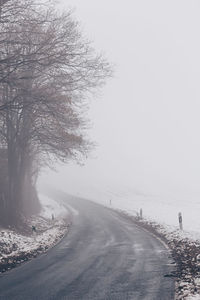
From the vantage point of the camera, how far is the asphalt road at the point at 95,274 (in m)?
9.75

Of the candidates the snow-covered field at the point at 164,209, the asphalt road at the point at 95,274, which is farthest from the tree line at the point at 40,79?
the snow-covered field at the point at 164,209

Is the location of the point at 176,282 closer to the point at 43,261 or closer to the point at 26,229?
the point at 43,261

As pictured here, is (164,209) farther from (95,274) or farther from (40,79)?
(95,274)

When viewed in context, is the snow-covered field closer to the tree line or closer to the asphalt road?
the asphalt road

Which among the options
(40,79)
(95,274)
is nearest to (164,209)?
(40,79)

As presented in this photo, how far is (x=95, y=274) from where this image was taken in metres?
12.1

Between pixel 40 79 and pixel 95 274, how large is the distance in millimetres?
14005

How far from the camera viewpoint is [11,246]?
16.6m

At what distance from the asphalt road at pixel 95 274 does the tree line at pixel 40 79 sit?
662cm

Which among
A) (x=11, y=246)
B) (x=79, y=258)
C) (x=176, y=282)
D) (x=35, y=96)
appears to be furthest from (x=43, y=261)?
(x=35, y=96)

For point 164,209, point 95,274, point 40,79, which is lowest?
point 95,274

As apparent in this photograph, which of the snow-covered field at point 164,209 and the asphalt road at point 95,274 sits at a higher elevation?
the snow-covered field at point 164,209

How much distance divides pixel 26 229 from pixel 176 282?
45.8 feet

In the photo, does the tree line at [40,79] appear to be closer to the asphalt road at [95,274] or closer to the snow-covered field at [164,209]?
the asphalt road at [95,274]
